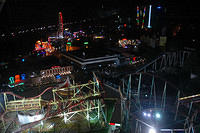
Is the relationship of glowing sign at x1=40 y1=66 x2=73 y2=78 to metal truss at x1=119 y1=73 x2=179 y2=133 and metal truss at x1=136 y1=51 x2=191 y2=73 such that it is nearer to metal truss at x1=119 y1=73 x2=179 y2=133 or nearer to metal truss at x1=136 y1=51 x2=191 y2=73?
metal truss at x1=119 y1=73 x2=179 y2=133

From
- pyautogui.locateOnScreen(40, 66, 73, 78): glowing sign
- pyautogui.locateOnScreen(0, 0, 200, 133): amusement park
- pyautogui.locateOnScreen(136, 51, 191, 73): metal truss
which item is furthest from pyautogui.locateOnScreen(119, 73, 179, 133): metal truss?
pyautogui.locateOnScreen(40, 66, 73, 78): glowing sign

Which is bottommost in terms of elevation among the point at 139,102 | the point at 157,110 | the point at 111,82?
the point at 157,110

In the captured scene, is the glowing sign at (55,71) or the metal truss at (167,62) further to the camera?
the glowing sign at (55,71)

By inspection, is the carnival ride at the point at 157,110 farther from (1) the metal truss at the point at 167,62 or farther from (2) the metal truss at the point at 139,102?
(1) the metal truss at the point at 167,62

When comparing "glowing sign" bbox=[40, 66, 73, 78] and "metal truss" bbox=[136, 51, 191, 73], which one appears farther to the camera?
"glowing sign" bbox=[40, 66, 73, 78]


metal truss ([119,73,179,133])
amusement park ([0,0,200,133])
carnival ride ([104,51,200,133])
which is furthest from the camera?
amusement park ([0,0,200,133])

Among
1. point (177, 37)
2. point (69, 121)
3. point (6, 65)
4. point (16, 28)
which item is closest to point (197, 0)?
point (177, 37)

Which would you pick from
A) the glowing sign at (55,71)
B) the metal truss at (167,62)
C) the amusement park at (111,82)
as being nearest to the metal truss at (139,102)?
the amusement park at (111,82)

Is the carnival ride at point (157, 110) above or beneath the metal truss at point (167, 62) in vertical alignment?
beneath

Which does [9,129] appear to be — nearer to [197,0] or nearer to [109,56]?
[109,56]

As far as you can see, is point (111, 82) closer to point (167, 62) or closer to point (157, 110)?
point (157, 110)

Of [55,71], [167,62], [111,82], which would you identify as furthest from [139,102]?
[55,71]

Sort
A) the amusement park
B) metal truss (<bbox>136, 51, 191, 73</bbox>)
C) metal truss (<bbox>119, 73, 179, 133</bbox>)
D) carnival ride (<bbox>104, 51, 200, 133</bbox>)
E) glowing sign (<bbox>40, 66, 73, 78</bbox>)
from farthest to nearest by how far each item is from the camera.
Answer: glowing sign (<bbox>40, 66, 73, 78</bbox>)
metal truss (<bbox>136, 51, 191, 73</bbox>)
the amusement park
metal truss (<bbox>119, 73, 179, 133</bbox>)
carnival ride (<bbox>104, 51, 200, 133</bbox>)
